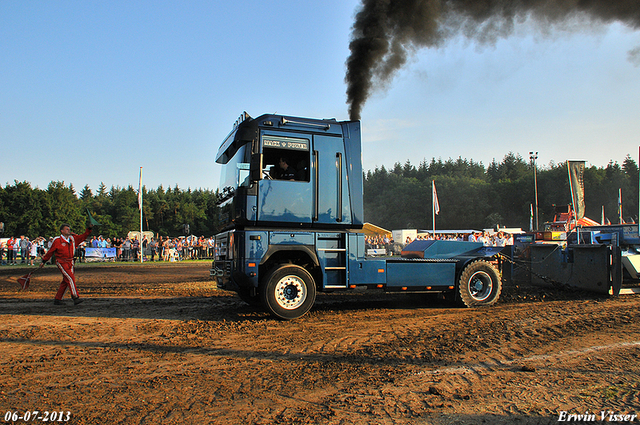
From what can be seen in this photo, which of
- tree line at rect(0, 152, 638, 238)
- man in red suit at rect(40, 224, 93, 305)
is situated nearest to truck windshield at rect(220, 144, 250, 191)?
man in red suit at rect(40, 224, 93, 305)

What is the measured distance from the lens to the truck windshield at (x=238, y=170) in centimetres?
746

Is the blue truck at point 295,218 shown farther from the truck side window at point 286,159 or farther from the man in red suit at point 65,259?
the man in red suit at point 65,259

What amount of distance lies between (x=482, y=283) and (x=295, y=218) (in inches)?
176

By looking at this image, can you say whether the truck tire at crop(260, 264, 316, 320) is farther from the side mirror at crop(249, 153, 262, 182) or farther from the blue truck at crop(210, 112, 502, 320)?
the side mirror at crop(249, 153, 262, 182)

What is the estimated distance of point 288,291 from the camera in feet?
24.6

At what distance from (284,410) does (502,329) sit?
4352mm

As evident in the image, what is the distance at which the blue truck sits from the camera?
7332 mm

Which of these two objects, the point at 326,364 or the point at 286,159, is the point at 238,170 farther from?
the point at 326,364

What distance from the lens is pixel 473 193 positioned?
94.5 meters

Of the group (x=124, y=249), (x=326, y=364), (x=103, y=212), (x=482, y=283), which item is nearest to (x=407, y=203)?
(x=103, y=212)

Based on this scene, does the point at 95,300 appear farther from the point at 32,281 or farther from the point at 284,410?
the point at 284,410

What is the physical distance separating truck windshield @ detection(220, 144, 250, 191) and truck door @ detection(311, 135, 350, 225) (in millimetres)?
1221

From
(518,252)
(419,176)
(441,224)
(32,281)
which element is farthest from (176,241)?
(419,176)

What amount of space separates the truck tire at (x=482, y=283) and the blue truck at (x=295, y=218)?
3.59 feet
